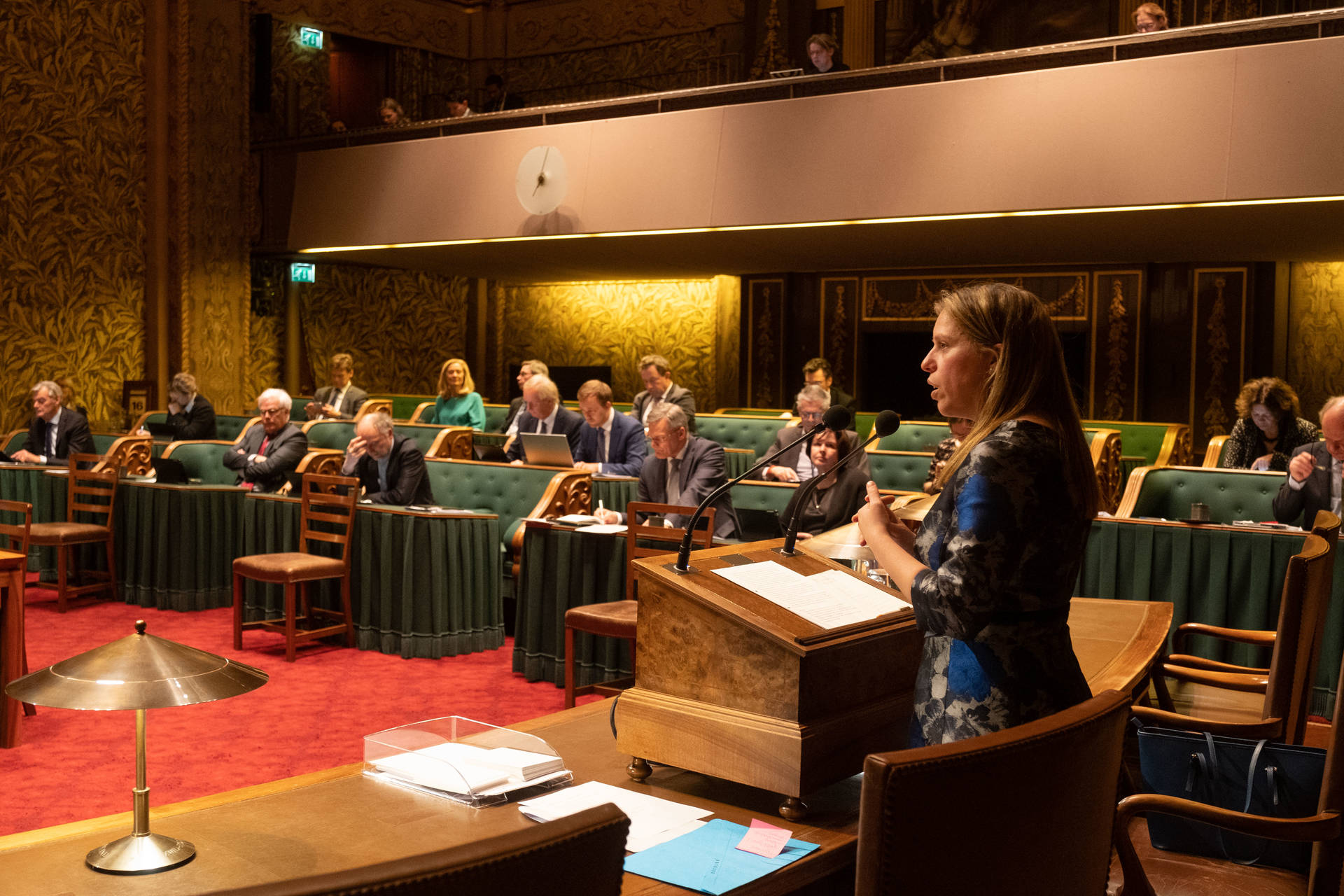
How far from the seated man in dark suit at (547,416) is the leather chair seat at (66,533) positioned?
241cm

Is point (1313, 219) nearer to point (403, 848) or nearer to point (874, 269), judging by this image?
point (874, 269)

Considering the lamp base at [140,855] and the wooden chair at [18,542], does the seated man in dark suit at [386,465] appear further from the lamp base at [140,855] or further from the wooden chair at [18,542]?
the lamp base at [140,855]

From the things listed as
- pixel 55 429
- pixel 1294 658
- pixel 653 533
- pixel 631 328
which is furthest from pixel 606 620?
pixel 631 328

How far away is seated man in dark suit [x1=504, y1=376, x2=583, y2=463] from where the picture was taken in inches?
296

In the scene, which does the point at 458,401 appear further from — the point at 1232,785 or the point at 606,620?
the point at 1232,785

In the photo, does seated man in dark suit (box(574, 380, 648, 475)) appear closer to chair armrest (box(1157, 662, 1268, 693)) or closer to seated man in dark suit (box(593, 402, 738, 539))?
seated man in dark suit (box(593, 402, 738, 539))

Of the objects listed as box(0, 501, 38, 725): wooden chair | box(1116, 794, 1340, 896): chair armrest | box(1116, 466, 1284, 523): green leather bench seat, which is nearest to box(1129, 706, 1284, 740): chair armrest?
box(1116, 794, 1340, 896): chair armrest

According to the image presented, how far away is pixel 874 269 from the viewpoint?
1237cm

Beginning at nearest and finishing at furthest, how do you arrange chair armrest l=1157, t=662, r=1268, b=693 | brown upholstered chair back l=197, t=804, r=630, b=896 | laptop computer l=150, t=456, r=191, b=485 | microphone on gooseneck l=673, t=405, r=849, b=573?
brown upholstered chair back l=197, t=804, r=630, b=896 → microphone on gooseneck l=673, t=405, r=849, b=573 → chair armrest l=1157, t=662, r=1268, b=693 → laptop computer l=150, t=456, r=191, b=485

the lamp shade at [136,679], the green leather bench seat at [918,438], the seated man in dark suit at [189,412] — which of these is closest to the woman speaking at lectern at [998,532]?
the lamp shade at [136,679]

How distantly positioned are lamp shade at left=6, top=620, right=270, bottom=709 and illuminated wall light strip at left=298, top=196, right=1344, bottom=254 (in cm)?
710

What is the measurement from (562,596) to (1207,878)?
3.50 meters

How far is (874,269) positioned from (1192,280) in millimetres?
3051

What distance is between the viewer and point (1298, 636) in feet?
8.34
